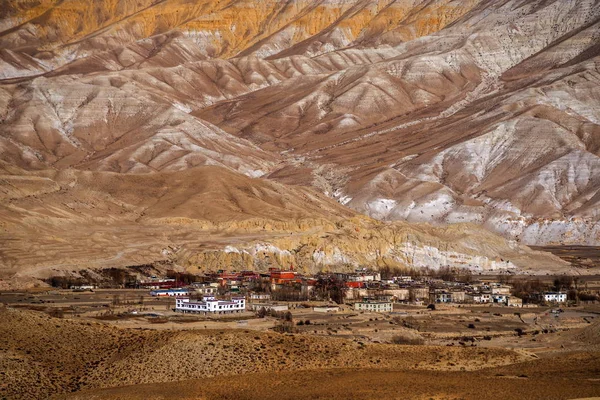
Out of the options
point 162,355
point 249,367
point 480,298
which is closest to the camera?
point 249,367

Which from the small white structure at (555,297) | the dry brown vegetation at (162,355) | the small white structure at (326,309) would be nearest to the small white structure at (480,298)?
the small white structure at (555,297)

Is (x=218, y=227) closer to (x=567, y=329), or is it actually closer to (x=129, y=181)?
(x=129, y=181)

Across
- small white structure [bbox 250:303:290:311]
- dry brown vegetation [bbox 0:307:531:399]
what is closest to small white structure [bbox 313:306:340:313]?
small white structure [bbox 250:303:290:311]

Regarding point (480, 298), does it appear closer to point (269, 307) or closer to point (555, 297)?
point (555, 297)

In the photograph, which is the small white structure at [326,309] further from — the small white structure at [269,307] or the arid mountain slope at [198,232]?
the arid mountain slope at [198,232]

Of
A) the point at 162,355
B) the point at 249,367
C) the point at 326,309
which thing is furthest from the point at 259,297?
the point at 249,367

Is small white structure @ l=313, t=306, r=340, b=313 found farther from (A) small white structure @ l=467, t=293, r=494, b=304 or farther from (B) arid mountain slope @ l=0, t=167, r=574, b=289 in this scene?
(B) arid mountain slope @ l=0, t=167, r=574, b=289

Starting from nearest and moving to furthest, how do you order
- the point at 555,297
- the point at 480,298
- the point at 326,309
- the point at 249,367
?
the point at 249,367, the point at 326,309, the point at 480,298, the point at 555,297
